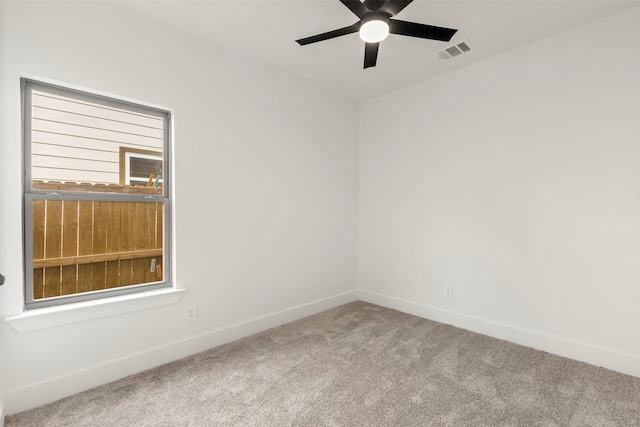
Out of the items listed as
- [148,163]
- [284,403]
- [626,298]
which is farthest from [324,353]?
[626,298]

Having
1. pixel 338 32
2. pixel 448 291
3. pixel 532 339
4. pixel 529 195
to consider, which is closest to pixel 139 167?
pixel 338 32

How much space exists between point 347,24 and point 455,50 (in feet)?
3.50

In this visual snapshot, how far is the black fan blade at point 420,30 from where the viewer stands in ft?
6.06

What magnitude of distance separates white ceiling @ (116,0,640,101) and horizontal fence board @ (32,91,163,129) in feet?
2.42

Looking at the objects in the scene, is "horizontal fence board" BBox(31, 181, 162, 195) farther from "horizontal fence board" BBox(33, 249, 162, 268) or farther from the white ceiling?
the white ceiling

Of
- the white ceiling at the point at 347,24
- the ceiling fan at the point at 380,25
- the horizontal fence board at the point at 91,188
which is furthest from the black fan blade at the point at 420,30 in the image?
the horizontal fence board at the point at 91,188

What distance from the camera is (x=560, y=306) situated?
2502 millimetres

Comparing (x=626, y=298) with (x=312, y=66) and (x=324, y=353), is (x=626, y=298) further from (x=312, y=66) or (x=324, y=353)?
(x=312, y=66)

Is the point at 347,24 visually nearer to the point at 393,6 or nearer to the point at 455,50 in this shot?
the point at 393,6

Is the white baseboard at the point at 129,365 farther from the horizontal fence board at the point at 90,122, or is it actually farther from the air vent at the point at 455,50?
the air vent at the point at 455,50

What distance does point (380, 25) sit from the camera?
182 cm

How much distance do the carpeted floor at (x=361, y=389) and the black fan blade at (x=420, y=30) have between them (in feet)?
7.47

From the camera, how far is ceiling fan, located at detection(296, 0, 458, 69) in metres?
1.71

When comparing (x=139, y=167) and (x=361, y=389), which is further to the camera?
→ (x=139, y=167)
